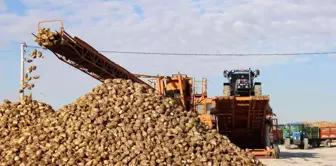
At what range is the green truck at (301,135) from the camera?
2994 cm

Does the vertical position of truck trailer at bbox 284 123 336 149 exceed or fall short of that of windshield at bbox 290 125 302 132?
it falls short

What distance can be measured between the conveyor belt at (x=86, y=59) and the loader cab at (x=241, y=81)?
4034 mm

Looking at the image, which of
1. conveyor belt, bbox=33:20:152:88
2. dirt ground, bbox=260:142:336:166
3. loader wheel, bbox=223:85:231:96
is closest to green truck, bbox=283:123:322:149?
dirt ground, bbox=260:142:336:166

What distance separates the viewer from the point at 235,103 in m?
16.8

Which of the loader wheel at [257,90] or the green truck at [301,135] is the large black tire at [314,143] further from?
the loader wheel at [257,90]

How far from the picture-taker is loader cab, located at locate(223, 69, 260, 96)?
1900 centimetres

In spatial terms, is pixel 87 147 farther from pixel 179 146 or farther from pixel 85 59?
pixel 85 59

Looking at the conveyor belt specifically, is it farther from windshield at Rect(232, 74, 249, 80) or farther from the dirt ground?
the dirt ground

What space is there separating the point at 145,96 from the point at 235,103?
604 centimetres

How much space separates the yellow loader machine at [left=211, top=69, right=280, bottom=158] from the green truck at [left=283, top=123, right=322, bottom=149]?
1171cm

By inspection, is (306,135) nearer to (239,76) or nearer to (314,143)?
(314,143)

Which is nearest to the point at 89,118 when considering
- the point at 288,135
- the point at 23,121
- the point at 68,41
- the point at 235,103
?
the point at 23,121

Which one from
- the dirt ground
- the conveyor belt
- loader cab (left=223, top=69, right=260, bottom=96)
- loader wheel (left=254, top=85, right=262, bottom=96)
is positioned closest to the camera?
the conveyor belt

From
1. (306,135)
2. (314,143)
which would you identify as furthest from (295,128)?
(314,143)
